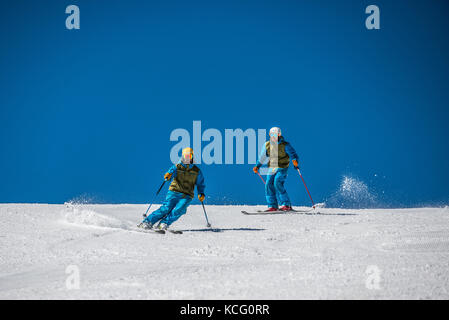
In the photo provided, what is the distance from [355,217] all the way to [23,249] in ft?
22.7

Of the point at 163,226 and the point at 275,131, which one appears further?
the point at 275,131

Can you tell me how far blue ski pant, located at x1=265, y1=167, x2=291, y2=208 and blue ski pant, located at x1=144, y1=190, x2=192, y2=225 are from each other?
3572 mm

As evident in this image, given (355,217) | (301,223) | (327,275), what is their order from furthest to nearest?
1. (355,217)
2. (301,223)
3. (327,275)

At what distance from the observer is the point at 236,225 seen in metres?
8.88

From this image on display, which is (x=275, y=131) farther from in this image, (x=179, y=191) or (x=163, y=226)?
(x=163, y=226)

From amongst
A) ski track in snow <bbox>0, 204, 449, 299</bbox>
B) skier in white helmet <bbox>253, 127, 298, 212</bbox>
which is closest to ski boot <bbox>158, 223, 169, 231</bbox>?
ski track in snow <bbox>0, 204, 449, 299</bbox>

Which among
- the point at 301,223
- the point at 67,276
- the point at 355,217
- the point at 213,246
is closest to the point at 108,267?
the point at 67,276

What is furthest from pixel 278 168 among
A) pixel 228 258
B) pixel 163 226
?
pixel 228 258

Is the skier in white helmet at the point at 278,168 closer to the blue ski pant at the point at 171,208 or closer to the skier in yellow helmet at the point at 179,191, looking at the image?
the skier in yellow helmet at the point at 179,191

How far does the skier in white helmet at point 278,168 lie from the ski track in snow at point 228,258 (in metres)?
1.62

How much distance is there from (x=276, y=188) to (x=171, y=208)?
3814 millimetres

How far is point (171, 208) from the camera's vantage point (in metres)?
8.06

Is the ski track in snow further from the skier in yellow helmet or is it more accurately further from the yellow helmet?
the yellow helmet

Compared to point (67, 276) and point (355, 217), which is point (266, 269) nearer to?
point (67, 276)
